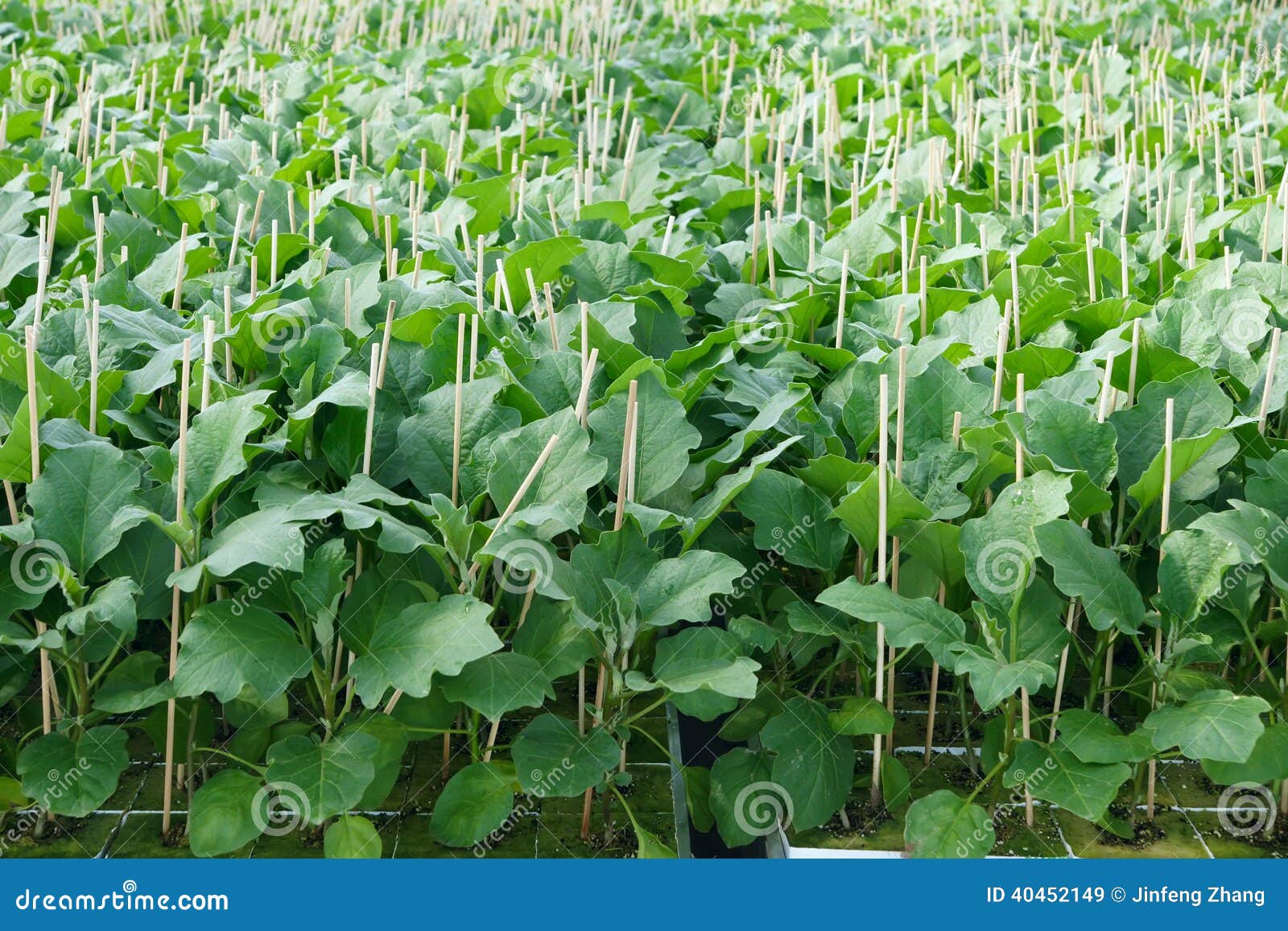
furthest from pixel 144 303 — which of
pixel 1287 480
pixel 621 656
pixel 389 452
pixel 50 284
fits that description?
pixel 1287 480

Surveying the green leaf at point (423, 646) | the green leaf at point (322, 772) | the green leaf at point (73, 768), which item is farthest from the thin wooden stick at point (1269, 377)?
the green leaf at point (73, 768)

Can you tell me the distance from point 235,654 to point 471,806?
0.33m

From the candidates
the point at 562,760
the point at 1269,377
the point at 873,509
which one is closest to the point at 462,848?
the point at 562,760

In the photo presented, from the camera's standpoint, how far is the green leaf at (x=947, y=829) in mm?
1346

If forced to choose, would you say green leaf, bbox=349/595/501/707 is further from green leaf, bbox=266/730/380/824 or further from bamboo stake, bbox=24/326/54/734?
bamboo stake, bbox=24/326/54/734

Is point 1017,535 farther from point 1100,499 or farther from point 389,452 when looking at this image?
point 389,452

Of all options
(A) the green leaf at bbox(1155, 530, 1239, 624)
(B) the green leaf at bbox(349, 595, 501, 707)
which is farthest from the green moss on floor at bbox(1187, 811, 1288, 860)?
(B) the green leaf at bbox(349, 595, 501, 707)

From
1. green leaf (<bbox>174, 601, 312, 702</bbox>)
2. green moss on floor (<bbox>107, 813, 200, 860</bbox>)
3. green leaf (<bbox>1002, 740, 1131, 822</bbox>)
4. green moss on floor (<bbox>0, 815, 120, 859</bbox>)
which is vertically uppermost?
green leaf (<bbox>174, 601, 312, 702</bbox>)

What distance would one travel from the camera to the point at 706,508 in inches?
58.7

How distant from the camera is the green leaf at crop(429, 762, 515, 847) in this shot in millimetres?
1383

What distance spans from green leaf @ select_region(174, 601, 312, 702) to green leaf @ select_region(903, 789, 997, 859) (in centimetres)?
71

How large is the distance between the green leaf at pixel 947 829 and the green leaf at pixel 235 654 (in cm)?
71

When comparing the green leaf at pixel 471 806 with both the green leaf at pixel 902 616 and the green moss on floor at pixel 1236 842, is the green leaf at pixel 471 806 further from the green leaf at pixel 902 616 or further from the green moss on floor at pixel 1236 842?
the green moss on floor at pixel 1236 842

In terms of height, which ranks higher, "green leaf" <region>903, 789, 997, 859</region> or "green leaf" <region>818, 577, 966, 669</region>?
"green leaf" <region>818, 577, 966, 669</region>
